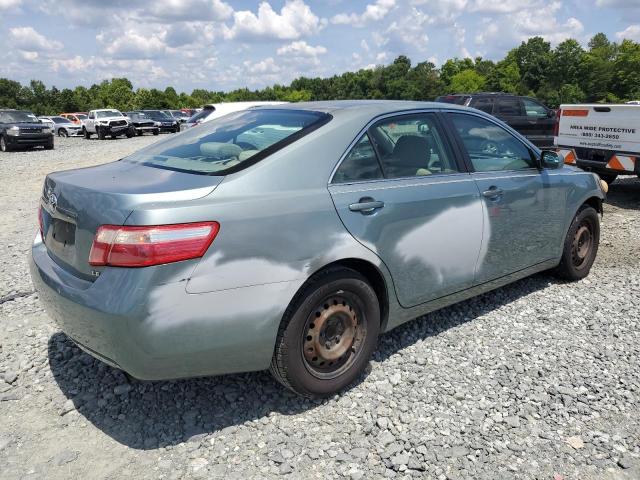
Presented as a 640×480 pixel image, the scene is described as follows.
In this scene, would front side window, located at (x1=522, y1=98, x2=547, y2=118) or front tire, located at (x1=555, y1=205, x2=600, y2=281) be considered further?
front side window, located at (x1=522, y1=98, x2=547, y2=118)

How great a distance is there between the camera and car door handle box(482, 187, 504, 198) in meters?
3.86

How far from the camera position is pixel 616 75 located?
7912 centimetres

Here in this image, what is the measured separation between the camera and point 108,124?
98.8ft

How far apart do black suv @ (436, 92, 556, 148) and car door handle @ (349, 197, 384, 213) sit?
11.8 meters

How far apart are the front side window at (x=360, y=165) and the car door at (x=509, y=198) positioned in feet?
3.03

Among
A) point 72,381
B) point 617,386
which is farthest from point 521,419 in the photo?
point 72,381

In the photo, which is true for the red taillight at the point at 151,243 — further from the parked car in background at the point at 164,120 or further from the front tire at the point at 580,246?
the parked car in background at the point at 164,120

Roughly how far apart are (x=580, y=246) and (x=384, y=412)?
3061 millimetres

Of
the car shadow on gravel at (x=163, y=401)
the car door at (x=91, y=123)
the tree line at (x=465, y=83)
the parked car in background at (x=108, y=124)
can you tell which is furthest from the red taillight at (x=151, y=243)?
the tree line at (x=465, y=83)

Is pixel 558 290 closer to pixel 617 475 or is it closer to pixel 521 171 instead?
pixel 521 171

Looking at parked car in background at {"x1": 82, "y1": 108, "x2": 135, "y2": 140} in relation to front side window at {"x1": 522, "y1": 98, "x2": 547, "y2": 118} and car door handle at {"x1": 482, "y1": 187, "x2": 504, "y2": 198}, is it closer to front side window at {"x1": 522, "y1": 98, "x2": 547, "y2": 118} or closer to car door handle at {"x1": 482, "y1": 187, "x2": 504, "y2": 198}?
front side window at {"x1": 522, "y1": 98, "x2": 547, "y2": 118}

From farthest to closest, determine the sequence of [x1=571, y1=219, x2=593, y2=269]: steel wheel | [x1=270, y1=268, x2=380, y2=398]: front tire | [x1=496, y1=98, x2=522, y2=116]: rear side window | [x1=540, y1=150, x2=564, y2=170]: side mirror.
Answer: [x1=496, y1=98, x2=522, y2=116]: rear side window → [x1=571, y1=219, x2=593, y2=269]: steel wheel → [x1=540, y1=150, x2=564, y2=170]: side mirror → [x1=270, y1=268, x2=380, y2=398]: front tire

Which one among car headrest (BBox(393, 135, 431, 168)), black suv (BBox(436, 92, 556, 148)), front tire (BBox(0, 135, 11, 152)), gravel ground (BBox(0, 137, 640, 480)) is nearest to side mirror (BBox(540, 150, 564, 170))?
gravel ground (BBox(0, 137, 640, 480))

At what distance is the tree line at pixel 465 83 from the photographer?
76.1 metres
